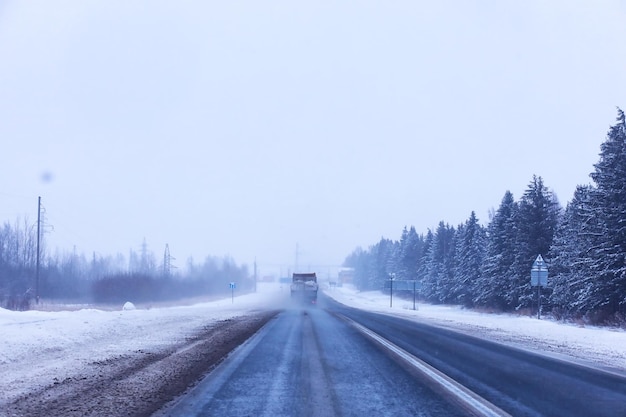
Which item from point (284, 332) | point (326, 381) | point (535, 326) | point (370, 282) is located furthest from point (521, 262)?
point (370, 282)

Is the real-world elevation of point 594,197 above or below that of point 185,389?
above

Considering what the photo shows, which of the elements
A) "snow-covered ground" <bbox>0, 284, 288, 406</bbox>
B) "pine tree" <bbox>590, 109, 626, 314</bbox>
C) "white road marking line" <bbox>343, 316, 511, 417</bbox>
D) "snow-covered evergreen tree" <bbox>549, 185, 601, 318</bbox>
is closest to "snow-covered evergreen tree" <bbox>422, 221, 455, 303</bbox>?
"snow-covered evergreen tree" <bbox>549, 185, 601, 318</bbox>

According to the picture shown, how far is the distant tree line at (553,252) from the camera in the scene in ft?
109

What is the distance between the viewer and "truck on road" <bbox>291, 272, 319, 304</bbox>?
242 ft

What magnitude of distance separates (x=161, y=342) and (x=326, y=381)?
33.6 ft

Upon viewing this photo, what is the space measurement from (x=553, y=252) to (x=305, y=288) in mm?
33928

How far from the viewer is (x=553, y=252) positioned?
1812 inches

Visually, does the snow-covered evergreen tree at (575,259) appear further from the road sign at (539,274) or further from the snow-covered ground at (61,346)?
the snow-covered ground at (61,346)

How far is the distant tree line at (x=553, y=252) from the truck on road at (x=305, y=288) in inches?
622

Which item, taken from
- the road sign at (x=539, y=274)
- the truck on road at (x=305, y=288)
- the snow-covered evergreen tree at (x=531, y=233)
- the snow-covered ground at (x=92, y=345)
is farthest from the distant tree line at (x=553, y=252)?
the truck on road at (x=305, y=288)

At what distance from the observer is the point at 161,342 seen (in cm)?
2092

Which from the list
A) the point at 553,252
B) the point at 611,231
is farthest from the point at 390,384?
the point at 553,252

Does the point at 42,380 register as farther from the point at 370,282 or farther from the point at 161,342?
the point at 370,282

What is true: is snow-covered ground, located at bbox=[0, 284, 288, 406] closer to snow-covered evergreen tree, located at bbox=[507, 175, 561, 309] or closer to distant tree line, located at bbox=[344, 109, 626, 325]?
distant tree line, located at bbox=[344, 109, 626, 325]
